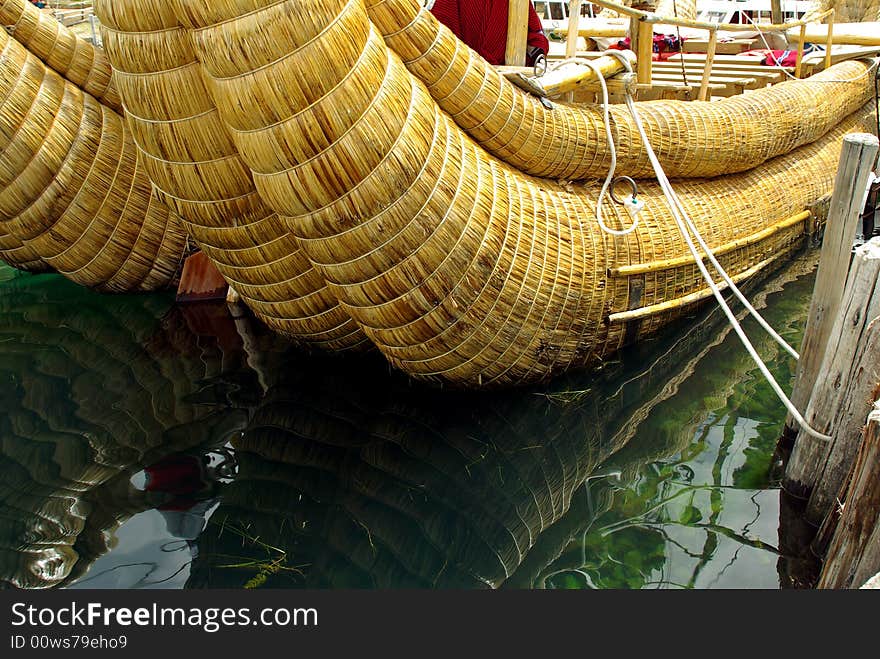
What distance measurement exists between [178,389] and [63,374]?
0.91m

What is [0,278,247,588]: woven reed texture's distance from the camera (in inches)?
145

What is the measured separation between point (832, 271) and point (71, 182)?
484cm

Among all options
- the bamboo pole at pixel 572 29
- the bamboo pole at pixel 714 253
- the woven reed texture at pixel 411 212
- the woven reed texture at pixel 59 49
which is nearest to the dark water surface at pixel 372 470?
the woven reed texture at pixel 411 212

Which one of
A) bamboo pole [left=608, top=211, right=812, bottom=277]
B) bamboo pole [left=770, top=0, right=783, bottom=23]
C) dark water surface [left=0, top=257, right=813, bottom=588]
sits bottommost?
dark water surface [left=0, top=257, right=813, bottom=588]

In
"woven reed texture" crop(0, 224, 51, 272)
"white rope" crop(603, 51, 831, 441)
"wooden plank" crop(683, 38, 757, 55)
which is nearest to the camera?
"white rope" crop(603, 51, 831, 441)

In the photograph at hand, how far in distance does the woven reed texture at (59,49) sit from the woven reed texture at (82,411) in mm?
1763

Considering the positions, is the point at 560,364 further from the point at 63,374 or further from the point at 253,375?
the point at 63,374

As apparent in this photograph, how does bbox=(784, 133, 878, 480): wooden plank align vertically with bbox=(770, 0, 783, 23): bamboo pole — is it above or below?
below

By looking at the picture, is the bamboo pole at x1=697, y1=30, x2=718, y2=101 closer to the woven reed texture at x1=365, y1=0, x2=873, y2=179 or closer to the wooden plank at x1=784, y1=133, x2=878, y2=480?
the woven reed texture at x1=365, y1=0, x2=873, y2=179

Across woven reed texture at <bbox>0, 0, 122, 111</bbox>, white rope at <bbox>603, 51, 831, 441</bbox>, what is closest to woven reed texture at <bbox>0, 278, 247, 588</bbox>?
woven reed texture at <bbox>0, 0, 122, 111</bbox>

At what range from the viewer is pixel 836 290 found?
3.87 m

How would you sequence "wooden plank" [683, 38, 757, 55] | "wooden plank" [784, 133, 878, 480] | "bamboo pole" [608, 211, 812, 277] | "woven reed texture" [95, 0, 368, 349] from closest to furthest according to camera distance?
"woven reed texture" [95, 0, 368, 349] < "wooden plank" [784, 133, 878, 480] < "bamboo pole" [608, 211, 812, 277] < "wooden plank" [683, 38, 757, 55]

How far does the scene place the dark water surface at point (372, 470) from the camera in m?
3.47

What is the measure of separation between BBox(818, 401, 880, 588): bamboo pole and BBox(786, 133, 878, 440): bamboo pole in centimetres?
114
